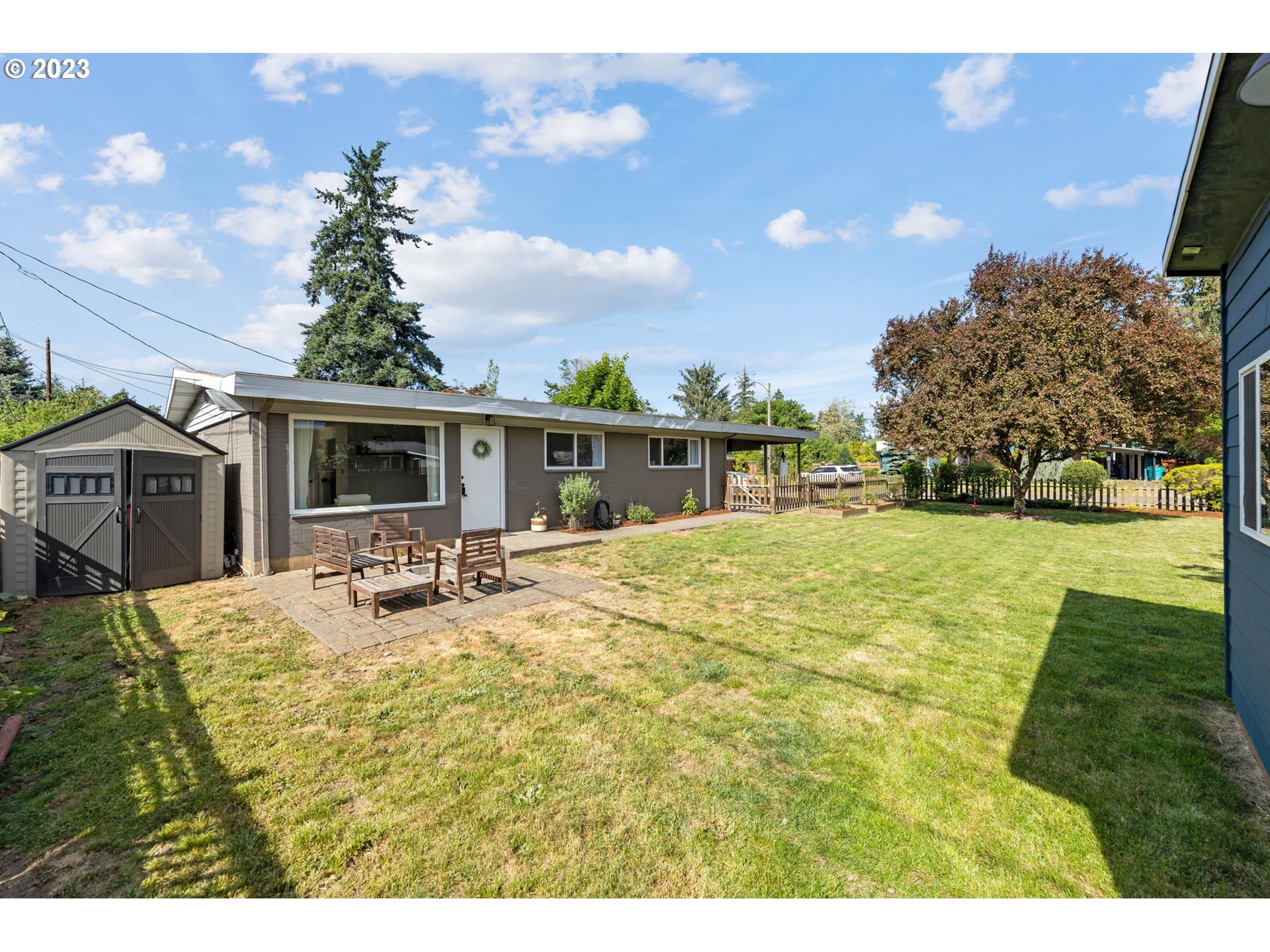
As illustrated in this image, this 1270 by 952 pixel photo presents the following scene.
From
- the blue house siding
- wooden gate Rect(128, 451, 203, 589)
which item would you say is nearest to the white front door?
wooden gate Rect(128, 451, 203, 589)

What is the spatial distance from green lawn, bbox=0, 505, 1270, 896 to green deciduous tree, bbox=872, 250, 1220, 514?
29.1ft

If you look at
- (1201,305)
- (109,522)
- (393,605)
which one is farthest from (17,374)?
(1201,305)

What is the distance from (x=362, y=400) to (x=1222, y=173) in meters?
8.67

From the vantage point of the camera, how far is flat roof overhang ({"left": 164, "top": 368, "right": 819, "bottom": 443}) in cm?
675

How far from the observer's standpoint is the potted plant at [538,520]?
1070 cm

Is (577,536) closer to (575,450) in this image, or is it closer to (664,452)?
(575,450)

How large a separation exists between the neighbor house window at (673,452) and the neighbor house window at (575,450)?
6.17 feet

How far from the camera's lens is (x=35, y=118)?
373 inches

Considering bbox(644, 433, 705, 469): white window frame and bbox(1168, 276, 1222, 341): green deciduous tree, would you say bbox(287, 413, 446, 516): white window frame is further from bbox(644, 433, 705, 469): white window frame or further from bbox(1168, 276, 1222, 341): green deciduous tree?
bbox(1168, 276, 1222, 341): green deciduous tree

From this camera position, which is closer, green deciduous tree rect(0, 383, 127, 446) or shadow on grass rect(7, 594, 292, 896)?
shadow on grass rect(7, 594, 292, 896)

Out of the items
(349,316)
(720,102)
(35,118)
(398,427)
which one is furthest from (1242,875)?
(349,316)

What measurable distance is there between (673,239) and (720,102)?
10669mm

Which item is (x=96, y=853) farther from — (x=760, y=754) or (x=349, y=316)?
(x=349, y=316)

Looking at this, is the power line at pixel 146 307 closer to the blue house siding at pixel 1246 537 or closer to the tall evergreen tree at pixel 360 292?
the tall evergreen tree at pixel 360 292
